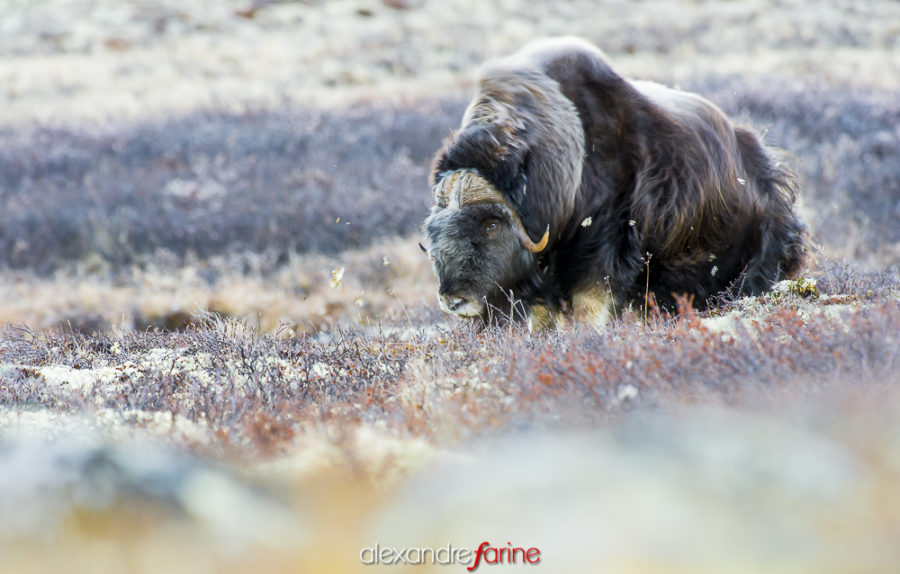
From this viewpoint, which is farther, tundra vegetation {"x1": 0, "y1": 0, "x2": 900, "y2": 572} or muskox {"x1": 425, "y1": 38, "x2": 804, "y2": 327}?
muskox {"x1": 425, "y1": 38, "x2": 804, "y2": 327}

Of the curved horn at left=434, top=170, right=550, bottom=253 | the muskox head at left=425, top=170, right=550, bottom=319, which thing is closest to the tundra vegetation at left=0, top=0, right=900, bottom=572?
the muskox head at left=425, top=170, right=550, bottom=319

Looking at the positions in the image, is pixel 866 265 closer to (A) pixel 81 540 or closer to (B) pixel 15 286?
(A) pixel 81 540

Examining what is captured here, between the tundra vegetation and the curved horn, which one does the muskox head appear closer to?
the curved horn

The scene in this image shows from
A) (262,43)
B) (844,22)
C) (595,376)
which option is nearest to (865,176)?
(595,376)

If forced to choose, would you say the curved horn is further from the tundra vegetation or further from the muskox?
the tundra vegetation

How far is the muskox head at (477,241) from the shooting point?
16.3 feet

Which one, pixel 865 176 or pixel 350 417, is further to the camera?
pixel 865 176

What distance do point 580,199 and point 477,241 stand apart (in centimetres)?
62

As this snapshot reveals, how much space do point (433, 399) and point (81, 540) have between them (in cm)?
139

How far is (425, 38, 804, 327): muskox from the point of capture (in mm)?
4984

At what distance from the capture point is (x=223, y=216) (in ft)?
41.2

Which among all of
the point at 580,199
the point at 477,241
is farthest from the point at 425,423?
the point at 580,199

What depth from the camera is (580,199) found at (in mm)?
5090

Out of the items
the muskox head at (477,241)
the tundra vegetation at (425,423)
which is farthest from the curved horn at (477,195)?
the tundra vegetation at (425,423)
